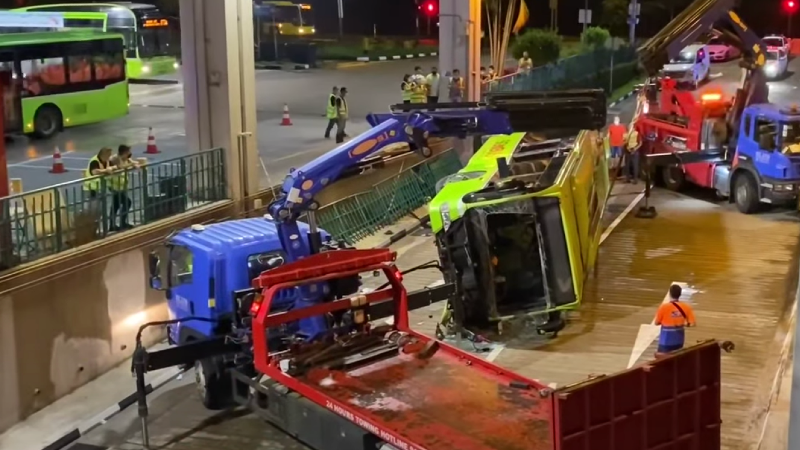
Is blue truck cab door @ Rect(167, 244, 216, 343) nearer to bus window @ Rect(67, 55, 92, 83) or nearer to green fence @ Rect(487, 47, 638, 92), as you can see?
green fence @ Rect(487, 47, 638, 92)

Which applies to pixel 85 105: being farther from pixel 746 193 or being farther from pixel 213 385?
pixel 213 385

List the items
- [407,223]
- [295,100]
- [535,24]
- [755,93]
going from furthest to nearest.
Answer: [535,24]
[295,100]
[755,93]
[407,223]

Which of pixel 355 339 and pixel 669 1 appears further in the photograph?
pixel 669 1

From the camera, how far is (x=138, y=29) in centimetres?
4312

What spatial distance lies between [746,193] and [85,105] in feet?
61.1

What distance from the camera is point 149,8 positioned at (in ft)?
149

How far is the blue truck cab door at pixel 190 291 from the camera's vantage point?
1063 cm

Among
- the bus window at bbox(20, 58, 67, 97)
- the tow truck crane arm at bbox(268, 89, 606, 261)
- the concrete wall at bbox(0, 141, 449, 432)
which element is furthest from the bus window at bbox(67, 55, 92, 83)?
the tow truck crane arm at bbox(268, 89, 606, 261)

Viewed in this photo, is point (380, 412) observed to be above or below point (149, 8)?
below

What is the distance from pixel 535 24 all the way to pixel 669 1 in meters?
9.52

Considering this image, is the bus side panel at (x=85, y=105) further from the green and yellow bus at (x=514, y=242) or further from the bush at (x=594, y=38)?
the bush at (x=594, y=38)

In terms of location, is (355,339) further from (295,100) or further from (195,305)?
(295,100)

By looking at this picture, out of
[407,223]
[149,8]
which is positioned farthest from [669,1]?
[407,223]

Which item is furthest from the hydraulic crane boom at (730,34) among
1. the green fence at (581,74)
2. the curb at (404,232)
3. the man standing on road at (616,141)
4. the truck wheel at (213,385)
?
the truck wheel at (213,385)
